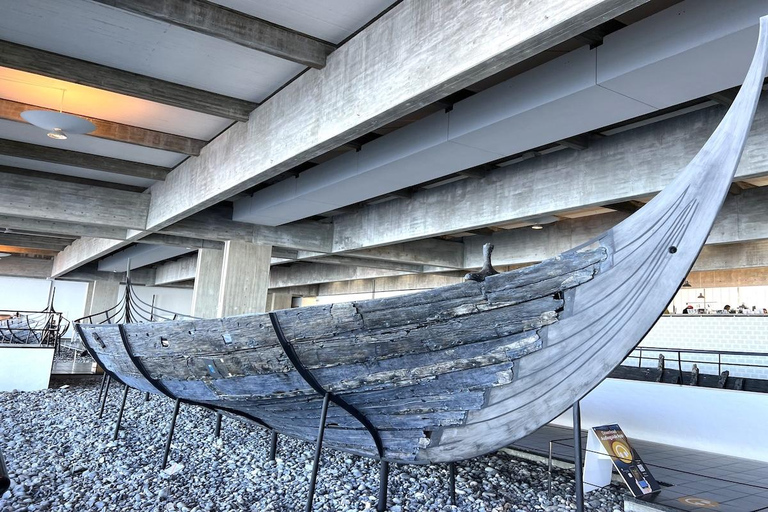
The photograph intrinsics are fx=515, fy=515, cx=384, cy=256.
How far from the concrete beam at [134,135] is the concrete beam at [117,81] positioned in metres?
1.66

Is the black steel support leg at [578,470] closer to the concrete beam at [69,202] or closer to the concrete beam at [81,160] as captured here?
the concrete beam at [81,160]

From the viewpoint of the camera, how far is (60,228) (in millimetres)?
11820

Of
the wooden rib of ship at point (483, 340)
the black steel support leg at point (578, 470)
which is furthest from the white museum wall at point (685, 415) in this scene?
the wooden rib of ship at point (483, 340)

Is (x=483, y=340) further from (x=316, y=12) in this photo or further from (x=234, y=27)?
(x=234, y=27)

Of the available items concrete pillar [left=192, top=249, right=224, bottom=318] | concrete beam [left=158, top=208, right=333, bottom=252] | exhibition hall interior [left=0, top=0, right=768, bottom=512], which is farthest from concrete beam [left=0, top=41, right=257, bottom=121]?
concrete pillar [left=192, top=249, right=224, bottom=318]

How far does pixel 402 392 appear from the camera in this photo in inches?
103

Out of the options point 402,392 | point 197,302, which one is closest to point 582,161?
point 402,392

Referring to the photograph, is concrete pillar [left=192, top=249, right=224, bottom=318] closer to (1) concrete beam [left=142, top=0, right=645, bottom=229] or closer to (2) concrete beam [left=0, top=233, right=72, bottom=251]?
(1) concrete beam [left=142, top=0, right=645, bottom=229]

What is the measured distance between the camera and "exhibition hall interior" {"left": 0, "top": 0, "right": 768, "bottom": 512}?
222 cm

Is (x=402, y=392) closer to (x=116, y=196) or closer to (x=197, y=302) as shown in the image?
(x=116, y=196)

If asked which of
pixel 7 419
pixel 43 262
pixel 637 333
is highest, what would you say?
pixel 43 262

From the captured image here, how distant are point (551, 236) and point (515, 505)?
7.22 meters

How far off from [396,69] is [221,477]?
343 centimetres

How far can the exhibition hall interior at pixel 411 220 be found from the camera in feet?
7.30
